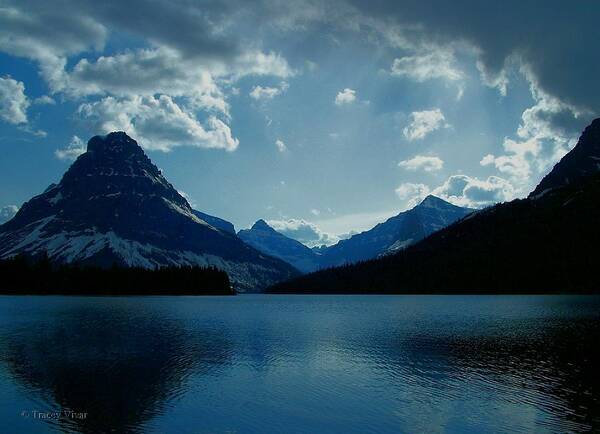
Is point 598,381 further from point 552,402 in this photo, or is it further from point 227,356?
point 227,356

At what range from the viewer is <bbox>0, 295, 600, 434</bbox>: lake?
39.9 metres

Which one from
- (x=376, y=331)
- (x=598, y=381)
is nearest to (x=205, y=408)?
(x=598, y=381)

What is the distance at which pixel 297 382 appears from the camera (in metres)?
55.3

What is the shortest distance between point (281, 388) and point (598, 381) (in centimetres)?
3502

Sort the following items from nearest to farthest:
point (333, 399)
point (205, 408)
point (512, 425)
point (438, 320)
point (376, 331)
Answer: point (512, 425)
point (205, 408)
point (333, 399)
point (376, 331)
point (438, 320)

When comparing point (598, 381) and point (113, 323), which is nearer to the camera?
point (598, 381)

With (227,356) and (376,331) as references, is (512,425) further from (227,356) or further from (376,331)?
(376,331)

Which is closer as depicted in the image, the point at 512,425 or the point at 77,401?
the point at 512,425

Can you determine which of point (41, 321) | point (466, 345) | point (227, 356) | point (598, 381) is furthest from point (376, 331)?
point (41, 321)

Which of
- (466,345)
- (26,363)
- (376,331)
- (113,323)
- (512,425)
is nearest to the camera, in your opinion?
(512,425)

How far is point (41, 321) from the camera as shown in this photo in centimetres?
11769

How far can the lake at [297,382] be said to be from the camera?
131 ft

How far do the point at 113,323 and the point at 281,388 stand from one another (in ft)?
257

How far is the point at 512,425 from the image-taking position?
3931 cm
